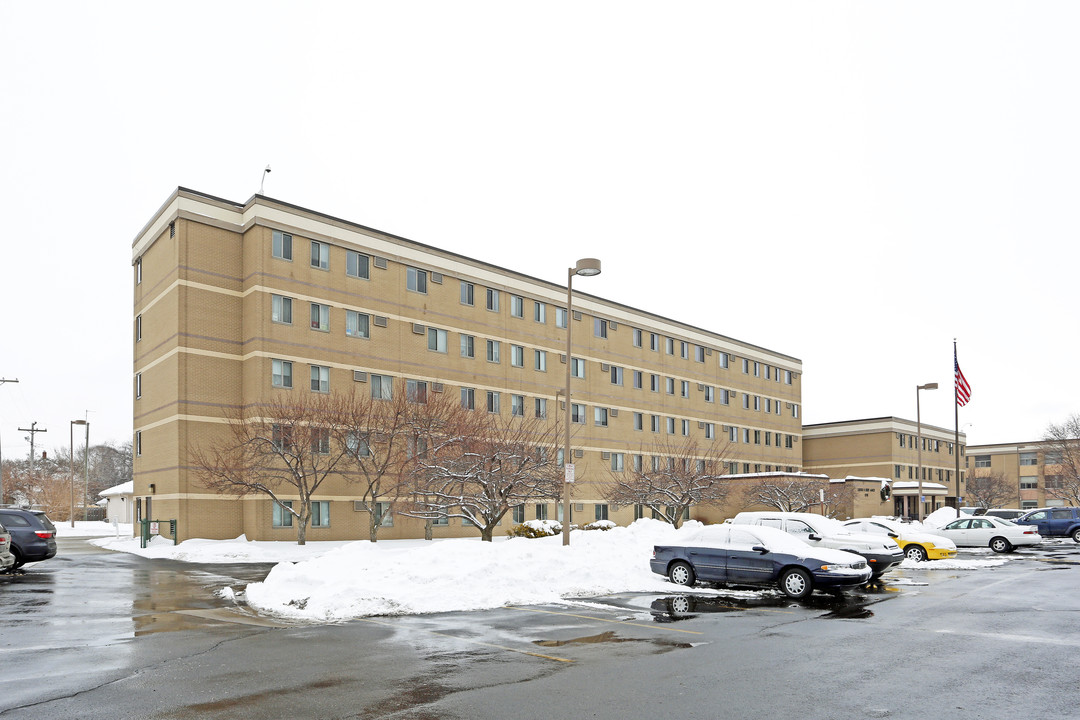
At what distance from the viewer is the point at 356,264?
4281 cm

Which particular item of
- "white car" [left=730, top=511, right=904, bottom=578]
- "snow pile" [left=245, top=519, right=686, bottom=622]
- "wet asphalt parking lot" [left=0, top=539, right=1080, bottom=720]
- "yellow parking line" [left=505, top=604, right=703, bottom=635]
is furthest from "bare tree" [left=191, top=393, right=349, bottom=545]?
"yellow parking line" [left=505, top=604, right=703, bottom=635]

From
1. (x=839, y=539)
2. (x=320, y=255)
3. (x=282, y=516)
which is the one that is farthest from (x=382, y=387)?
(x=839, y=539)

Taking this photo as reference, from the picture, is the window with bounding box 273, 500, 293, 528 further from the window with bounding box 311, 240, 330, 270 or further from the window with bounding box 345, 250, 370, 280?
the window with bounding box 345, 250, 370, 280

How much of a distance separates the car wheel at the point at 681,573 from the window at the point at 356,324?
2691 centimetres

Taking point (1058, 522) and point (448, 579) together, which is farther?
point (1058, 522)

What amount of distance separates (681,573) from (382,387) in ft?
88.9

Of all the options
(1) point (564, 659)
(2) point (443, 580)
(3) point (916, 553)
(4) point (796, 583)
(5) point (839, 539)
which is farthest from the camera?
(3) point (916, 553)

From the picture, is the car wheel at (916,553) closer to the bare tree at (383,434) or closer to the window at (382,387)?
the bare tree at (383,434)

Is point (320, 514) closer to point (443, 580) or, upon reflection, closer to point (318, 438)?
point (318, 438)

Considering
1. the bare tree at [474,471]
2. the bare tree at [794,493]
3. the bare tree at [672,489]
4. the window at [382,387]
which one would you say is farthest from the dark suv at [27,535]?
the bare tree at [794,493]

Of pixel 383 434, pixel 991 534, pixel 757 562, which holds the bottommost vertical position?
pixel 991 534

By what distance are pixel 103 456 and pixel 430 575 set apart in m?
121

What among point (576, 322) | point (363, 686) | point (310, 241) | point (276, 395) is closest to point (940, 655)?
point (363, 686)

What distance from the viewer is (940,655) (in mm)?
10773
